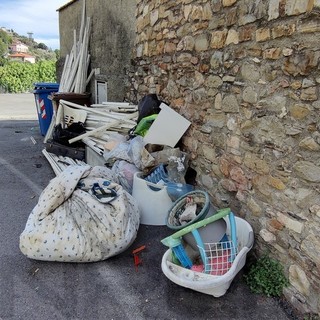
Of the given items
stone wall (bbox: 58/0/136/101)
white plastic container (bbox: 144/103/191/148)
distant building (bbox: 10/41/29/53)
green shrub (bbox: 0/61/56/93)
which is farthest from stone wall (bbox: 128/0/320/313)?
distant building (bbox: 10/41/29/53)

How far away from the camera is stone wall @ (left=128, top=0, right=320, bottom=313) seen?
75.3 inches

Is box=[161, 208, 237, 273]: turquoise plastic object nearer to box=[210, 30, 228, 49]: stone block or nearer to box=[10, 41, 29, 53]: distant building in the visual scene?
box=[210, 30, 228, 49]: stone block

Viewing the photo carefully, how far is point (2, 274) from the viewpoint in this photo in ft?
7.81

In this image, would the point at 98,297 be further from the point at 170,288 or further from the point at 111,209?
the point at 111,209

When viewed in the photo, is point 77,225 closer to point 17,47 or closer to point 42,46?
point 17,47

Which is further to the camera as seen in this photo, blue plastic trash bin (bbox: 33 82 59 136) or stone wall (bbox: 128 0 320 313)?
blue plastic trash bin (bbox: 33 82 59 136)

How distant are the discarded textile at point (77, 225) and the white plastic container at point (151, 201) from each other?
1.17ft

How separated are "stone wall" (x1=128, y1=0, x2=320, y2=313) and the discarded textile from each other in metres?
0.91

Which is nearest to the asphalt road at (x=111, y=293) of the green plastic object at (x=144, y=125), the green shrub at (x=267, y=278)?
the green shrub at (x=267, y=278)

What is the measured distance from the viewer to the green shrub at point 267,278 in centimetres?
220

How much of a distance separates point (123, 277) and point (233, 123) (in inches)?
57.7

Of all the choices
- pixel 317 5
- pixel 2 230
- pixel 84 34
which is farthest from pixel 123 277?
pixel 84 34

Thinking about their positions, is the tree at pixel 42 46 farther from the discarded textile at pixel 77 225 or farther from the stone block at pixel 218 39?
the discarded textile at pixel 77 225

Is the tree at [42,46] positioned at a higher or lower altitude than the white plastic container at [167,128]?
higher
